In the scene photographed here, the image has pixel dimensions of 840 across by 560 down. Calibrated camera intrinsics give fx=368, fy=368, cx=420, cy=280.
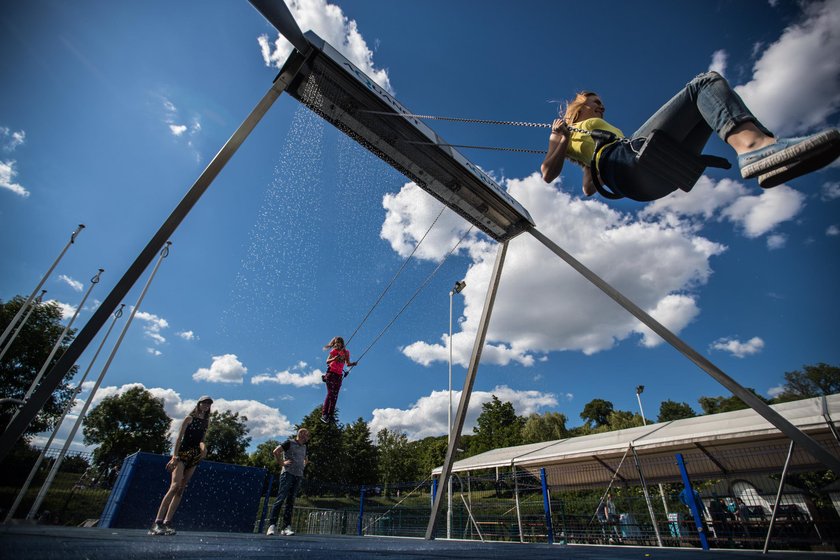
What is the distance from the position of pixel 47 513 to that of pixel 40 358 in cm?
2168

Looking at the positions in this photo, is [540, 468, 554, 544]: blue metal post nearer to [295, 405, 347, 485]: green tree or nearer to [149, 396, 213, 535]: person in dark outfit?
[149, 396, 213, 535]: person in dark outfit

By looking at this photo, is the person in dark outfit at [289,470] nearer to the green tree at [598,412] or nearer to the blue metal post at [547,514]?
the blue metal post at [547,514]

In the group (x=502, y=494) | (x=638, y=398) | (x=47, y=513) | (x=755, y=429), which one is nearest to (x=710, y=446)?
(x=755, y=429)

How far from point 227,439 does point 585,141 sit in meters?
59.9

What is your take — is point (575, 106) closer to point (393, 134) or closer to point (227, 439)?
point (393, 134)

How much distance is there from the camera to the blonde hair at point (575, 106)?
318cm

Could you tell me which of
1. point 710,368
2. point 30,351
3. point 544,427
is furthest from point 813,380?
point 30,351

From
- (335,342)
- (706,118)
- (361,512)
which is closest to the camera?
(706,118)

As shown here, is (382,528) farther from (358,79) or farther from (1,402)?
(358,79)

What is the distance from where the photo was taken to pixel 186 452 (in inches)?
188

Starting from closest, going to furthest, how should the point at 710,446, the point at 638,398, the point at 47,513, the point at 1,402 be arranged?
the point at 1,402, the point at 710,446, the point at 47,513, the point at 638,398

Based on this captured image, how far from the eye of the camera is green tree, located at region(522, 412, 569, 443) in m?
47.6

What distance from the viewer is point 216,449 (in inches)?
1938

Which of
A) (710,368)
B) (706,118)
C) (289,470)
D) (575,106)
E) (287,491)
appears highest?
(575,106)
